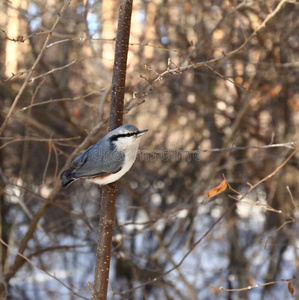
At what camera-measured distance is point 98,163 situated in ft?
9.62

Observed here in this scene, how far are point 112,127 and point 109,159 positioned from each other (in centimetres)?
38

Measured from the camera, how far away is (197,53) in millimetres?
4902

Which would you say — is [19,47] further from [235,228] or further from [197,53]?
[235,228]

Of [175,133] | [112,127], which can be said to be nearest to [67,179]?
[112,127]

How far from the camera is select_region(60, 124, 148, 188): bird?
8.97 ft

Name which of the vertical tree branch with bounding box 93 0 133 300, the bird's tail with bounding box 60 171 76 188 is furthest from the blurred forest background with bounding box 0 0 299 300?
the vertical tree branch with bounding box 93 0 133 300

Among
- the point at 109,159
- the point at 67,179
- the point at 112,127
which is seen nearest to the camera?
the point at 112,127

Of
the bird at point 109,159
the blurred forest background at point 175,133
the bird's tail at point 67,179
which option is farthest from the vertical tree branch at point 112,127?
the blurred forest background at point 175,133

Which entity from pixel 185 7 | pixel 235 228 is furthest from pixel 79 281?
pixel 185 7

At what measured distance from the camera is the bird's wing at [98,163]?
2852mm

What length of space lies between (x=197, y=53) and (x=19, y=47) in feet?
7.93

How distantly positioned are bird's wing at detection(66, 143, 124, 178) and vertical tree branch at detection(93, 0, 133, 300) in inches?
10.9

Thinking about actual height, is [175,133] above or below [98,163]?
above

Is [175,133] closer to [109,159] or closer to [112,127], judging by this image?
[109,159]
